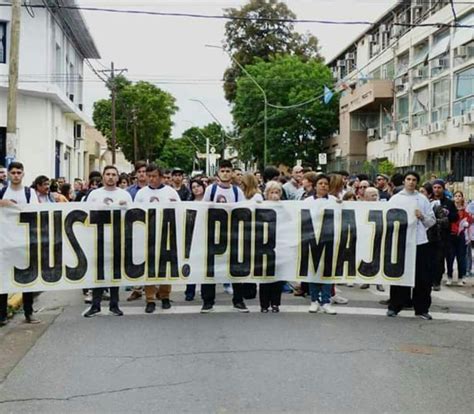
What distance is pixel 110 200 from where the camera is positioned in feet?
31.6

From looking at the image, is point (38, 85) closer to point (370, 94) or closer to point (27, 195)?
point (27, 195)

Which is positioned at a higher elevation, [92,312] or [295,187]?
[295,187]

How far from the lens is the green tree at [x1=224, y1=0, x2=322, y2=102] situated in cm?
6061

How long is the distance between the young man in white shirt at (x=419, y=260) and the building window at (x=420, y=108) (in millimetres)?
28850

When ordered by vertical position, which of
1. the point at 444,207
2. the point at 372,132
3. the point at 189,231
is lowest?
the point at 189,231

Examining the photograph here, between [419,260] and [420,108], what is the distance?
A: 30.7 meters

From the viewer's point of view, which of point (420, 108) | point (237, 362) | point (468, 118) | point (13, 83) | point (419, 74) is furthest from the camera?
point (420, 108)

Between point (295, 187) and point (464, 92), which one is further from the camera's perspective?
point (464, 92)

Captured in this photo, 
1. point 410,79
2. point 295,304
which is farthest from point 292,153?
point 295,304

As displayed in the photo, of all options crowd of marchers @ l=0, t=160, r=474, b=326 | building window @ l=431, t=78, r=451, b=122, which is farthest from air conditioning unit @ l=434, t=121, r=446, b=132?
crowd of marchers @ l=0, t=160, r=474, b=326

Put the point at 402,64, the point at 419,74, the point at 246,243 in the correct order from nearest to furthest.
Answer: the point at 246,243, the point at 419,74, the point at 402,64

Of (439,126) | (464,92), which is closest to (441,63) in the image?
(464,92)

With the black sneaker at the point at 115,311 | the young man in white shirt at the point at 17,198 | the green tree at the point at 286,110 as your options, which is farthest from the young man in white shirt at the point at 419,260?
the green tree at the point at 286,110

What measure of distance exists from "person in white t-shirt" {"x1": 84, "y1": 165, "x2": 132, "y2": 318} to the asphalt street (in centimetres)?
29
